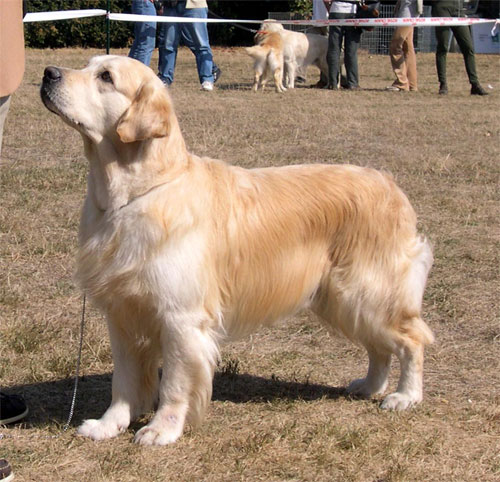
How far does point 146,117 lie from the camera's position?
3.28m

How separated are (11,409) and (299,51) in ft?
45.4

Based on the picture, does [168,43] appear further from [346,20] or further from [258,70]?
[346,20]

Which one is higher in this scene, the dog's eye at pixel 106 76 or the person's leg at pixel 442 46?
the dog's eye at pixel 106 76

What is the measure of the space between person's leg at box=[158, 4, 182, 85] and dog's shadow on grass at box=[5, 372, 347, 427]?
10214mm

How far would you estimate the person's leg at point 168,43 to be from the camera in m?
13.8

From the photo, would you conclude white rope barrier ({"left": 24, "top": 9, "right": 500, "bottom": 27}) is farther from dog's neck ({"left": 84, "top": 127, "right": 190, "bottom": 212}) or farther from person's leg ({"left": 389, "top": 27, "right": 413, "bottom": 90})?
dog's neck ({"left": 84, "top": 127, "right": 190, "bottom": 212})

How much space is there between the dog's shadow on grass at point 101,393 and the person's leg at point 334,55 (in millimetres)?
12056

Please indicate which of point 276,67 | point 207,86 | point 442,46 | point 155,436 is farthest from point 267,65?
point 155,436

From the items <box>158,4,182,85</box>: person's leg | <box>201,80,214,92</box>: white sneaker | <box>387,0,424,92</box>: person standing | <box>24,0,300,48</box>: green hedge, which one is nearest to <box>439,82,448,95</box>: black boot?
<box>387,0,424,92</box>: person standing

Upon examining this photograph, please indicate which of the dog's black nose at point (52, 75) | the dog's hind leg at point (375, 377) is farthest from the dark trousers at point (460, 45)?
the dog's black nose at point (52, 75)

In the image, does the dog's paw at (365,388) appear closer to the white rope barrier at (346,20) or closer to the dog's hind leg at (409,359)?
the dog's hind leg at (409,359)

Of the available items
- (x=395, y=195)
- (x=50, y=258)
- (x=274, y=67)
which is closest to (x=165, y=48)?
(x=274, y=67)

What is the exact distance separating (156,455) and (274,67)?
12.6 metres

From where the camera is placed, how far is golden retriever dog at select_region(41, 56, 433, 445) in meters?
3.34
